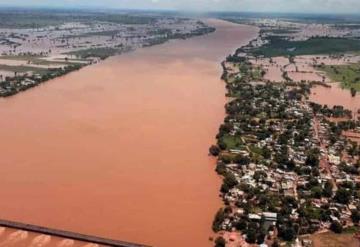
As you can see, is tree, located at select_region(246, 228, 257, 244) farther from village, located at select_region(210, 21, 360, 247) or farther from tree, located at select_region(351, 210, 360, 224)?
tree, located at select_region(351, 210, 360, 224)

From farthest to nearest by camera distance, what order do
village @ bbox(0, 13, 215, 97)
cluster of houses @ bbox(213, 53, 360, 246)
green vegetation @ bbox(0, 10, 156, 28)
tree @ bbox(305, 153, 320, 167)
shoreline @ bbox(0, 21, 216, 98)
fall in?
green vegetation @ bbox(0, 10, 156, 28) → village @ bbox(0, 13, 215, 97) → shoreline @ bbox(0, 21, 216, 98) → tree @ bbox(305, 153, 320, 167) → cluster of houses @ bbox(213, 53, 360, 246)

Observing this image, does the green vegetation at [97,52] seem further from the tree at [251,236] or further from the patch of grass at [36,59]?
Result: the tree at [251,236]

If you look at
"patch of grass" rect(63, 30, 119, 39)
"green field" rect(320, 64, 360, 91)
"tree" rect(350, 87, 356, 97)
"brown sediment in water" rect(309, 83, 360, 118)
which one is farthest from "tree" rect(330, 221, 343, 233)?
"patch of grass" rect(63, 30, 119, 39)

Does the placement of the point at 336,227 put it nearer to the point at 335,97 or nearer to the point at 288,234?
the point at 288,234

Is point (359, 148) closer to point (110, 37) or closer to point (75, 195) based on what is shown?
point (75, 195)

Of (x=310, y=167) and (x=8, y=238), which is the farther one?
(x=310, y=167)

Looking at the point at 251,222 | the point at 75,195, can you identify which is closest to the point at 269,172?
the point at 251,222
